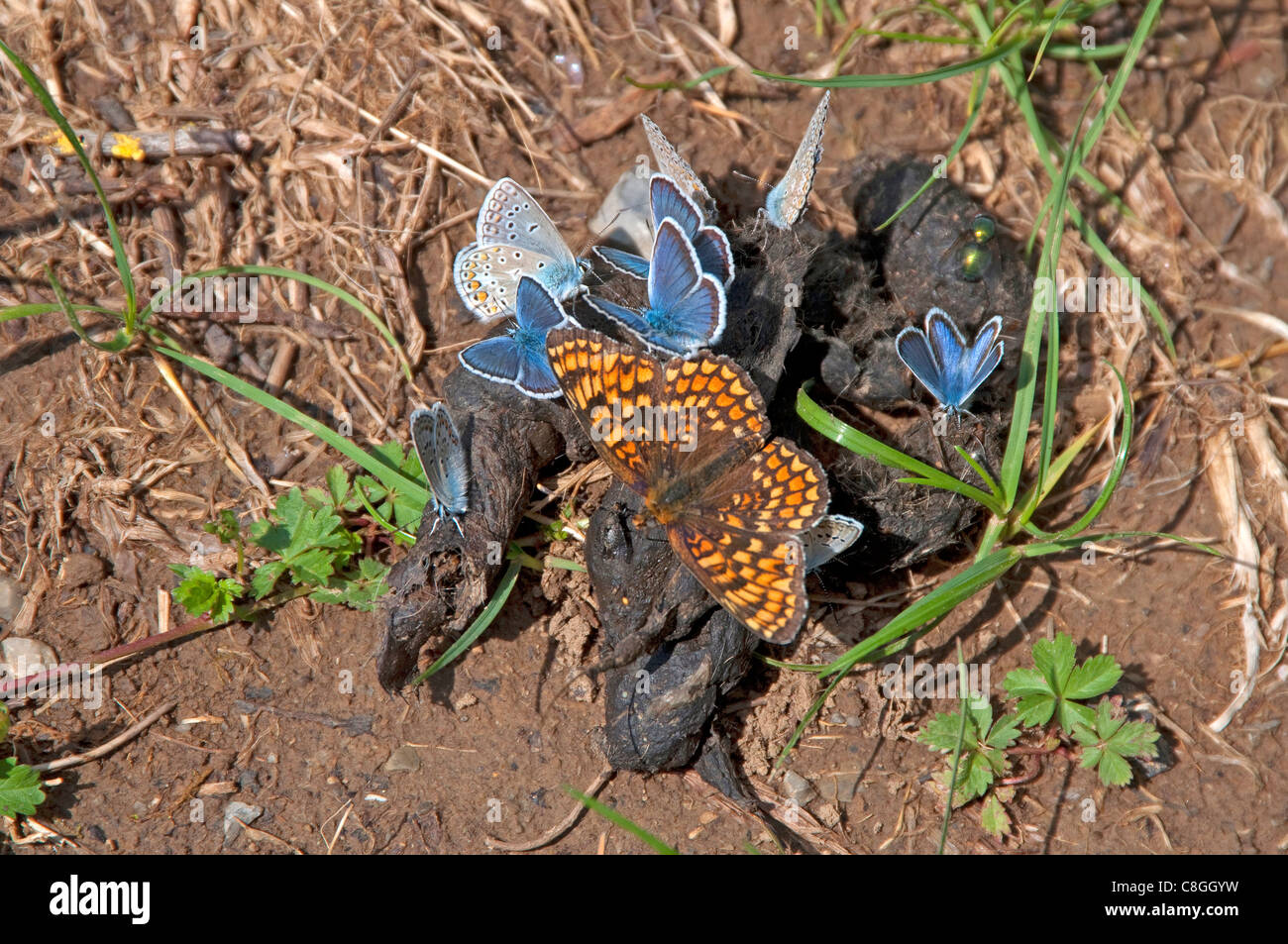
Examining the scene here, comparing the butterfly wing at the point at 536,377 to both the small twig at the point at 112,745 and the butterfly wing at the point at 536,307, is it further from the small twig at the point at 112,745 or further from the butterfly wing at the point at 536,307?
the small twig at the point at 112,745

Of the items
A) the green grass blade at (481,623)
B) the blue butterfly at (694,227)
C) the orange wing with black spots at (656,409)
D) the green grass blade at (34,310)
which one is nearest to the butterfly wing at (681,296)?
the blue butterfly at (694,227)

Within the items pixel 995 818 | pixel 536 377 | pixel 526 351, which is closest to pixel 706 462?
pixel 536 377

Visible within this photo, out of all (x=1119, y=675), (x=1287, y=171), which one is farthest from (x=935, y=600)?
(x=1287, y=171)

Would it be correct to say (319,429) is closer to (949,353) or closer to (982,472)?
(949,353)

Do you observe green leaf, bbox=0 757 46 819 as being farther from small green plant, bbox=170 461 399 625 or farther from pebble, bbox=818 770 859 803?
pebble, bbox=818 770 859 803

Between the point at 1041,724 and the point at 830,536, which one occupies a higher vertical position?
the point at 830,536

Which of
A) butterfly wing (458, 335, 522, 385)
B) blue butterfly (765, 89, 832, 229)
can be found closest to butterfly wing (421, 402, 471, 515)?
butterfly wing (458, 335, 522, 385)

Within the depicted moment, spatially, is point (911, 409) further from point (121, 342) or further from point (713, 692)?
point (121, 342)
